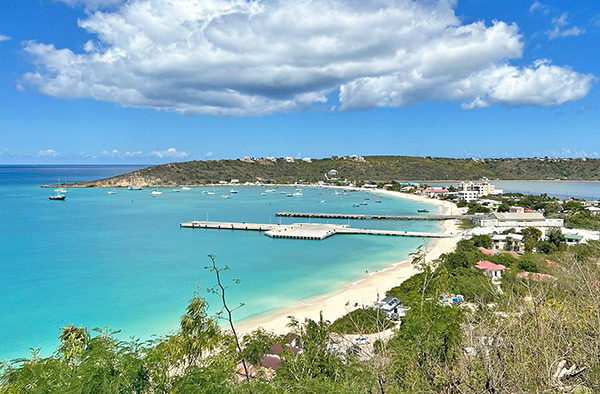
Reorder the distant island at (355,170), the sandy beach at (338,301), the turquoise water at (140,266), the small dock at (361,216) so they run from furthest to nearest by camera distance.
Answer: the distant island at (355,170) < the small dock at (361,216) < the turquoise water at (140,266) < the sandy beach at (338,301)

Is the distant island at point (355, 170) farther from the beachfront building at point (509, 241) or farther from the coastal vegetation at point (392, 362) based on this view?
the coastal vegetation at point (392, 362)

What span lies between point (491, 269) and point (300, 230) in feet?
88.5

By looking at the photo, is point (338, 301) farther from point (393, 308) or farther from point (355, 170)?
point (355, 170)

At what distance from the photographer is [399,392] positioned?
21.8ft

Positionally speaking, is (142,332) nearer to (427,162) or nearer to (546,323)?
(546,323)

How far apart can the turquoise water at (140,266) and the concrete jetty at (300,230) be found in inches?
62.4

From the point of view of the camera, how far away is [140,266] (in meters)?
32.6

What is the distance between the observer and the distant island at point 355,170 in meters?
126

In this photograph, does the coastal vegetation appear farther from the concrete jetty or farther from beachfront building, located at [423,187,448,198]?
beachfront building, located at [423,187,448,198]

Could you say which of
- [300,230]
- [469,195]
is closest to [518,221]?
[300,230]

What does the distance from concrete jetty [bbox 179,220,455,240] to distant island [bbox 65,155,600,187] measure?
237 feet

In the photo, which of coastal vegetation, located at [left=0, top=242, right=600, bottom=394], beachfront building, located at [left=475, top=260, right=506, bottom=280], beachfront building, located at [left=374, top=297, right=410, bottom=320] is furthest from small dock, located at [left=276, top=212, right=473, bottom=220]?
coastal vegetation, located at [left=0, top=242, right=600, bottom=394]

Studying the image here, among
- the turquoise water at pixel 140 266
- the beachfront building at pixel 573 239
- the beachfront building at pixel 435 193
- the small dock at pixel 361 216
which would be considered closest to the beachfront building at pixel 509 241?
the beachfront building at pixel 573 239

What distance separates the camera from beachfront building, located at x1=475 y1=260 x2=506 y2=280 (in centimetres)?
2306
